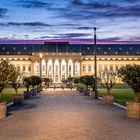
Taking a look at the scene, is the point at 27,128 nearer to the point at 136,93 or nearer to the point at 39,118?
the point at 39,118

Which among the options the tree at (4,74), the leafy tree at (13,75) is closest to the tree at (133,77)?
Result: the tree at (4,74)

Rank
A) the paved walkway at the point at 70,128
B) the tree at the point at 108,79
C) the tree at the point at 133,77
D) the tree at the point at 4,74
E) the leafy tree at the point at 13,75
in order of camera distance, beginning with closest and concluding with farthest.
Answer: the paved walkway at the point at 70,128
the tree at the point at 133,77
the tree at the point at 4,74
the leafy tree at the point at 13,75
the tree at the point at 108,79

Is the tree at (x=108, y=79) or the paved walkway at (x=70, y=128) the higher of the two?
the tree at (x=108, y=79)

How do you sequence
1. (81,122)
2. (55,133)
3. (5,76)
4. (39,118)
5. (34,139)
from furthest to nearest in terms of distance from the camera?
(5,76) → (39,118) → (81,122) → (55,133) → (34,139)

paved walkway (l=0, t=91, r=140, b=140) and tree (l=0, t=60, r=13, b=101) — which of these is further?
tree (l=0, t=60, r=13, b=101)

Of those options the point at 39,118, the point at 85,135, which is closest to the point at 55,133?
the point at 85,135

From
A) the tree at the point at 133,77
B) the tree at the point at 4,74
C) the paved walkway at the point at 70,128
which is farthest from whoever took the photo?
the tree at the point at 4,74

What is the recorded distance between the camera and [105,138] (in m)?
15.8

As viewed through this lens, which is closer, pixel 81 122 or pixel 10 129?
pixel 10 129

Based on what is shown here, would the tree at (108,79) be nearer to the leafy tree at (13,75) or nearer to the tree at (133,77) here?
the leafy tree at (13,75)

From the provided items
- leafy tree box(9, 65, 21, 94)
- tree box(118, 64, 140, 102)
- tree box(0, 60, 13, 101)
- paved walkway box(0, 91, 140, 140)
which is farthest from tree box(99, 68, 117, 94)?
paved walkway box(0, 91, 140, 140)

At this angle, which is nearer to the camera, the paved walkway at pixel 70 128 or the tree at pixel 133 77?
the paved walkway at pixel 70 128

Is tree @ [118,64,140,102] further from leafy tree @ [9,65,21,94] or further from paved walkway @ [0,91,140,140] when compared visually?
leafy tree @ [9,65,21,94]

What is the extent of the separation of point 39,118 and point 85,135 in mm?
6850
